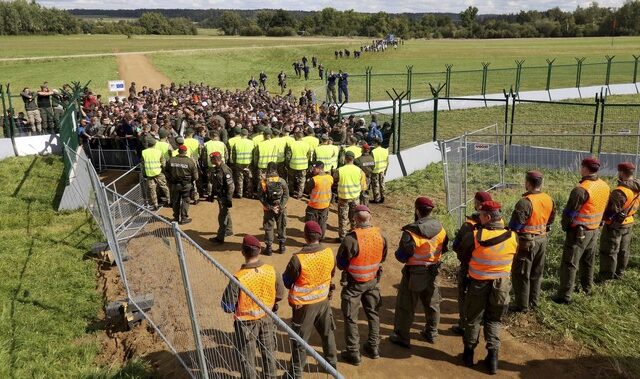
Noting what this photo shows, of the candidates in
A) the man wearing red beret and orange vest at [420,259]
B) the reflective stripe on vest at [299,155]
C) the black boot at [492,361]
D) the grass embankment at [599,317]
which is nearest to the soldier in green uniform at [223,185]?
the reflective stripe on vest at [299,155]

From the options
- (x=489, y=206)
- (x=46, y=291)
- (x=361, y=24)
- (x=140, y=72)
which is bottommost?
(x=46, y=291)

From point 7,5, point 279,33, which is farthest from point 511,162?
point 7,5

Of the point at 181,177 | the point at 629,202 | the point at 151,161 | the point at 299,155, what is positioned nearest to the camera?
the point at 629,202

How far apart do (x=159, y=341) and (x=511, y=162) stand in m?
13.1

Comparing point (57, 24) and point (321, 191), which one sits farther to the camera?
point (57, 24)

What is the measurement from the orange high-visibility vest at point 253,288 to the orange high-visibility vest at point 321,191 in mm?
4255

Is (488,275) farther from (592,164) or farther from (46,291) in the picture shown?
(46,291)

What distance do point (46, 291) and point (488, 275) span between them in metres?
7.78

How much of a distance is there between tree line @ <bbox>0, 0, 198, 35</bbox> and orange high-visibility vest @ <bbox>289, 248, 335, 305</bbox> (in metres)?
122

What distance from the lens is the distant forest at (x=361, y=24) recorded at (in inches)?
4186

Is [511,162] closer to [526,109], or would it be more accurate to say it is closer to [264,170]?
[264,170]

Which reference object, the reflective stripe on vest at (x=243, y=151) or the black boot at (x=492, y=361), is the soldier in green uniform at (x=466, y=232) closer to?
the black boot at (x=492, y=361)

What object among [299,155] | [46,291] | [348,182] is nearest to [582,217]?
[348,182]

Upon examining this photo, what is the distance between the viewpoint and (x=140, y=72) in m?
48.1
